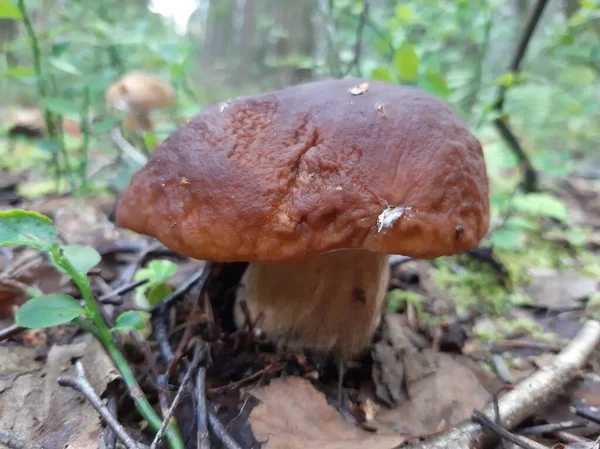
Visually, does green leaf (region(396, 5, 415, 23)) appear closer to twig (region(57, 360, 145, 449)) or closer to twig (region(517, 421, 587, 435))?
twig (region(517, 421, 587, 435))

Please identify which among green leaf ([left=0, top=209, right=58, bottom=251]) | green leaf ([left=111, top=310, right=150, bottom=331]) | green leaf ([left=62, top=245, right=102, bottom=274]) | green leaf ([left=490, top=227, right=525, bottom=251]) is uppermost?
Result: green leaf ([left=0, top=209, right=58, bottom=251])

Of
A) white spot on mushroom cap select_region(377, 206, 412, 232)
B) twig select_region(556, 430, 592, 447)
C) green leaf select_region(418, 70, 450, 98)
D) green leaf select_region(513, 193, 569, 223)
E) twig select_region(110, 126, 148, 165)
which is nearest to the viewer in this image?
white spot on mushroom cap select_region(377, 206, 412, 232)

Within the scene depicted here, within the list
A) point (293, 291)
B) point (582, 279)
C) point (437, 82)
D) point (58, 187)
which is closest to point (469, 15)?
point (437, 82)

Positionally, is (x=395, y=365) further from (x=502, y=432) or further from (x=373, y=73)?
(x=373, y=73)

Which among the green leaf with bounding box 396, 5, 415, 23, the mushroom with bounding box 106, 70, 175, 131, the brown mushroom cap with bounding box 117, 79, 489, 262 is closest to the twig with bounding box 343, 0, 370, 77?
the green leaf with bounding box 396, 5, 415, 23

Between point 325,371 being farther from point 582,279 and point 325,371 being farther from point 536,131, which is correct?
point 536,131

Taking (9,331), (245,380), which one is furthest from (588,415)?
(9,331)

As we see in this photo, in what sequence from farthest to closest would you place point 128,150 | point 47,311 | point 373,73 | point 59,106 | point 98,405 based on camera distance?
point 128,150 < point 373,73 < point 59,106 < point 47,311 < point 98,405
